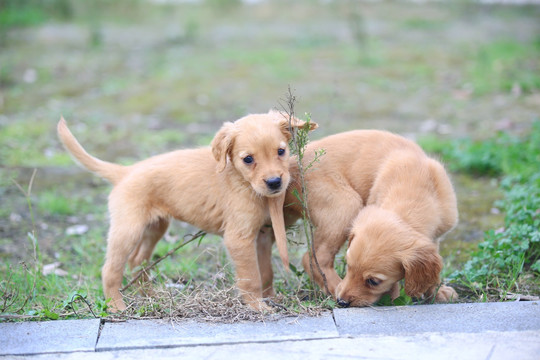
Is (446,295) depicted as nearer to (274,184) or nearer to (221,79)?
(274,184)

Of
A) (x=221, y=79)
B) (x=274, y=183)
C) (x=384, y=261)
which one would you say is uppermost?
(x=274, y=183)

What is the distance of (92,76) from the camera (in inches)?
417

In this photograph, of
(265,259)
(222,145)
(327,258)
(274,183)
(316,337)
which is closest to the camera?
(316,337)

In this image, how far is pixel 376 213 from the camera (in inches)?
136

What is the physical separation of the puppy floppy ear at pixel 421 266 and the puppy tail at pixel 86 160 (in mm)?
1993

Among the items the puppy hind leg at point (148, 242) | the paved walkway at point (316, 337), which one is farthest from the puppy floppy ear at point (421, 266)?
the puppy hind leg at point (148, 242)

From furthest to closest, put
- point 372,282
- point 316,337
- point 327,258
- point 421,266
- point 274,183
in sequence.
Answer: point 327,258 < point 274,183 < point 372,282 < point 421,266 < point 316,337

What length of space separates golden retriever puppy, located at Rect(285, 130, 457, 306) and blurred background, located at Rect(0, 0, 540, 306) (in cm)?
66

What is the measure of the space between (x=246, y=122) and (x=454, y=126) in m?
4.70

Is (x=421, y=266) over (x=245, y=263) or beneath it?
over

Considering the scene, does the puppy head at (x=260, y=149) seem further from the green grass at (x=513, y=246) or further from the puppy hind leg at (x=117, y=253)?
the green grass at (x=513, y=246)

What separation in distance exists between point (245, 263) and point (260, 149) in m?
0.71

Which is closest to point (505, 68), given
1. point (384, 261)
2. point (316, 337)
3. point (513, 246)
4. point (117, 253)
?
point (513, 246)

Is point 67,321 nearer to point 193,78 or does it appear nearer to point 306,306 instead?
point 306,306
